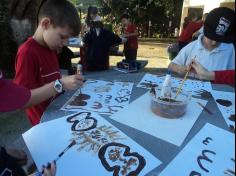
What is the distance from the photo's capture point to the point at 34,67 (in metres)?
1.64

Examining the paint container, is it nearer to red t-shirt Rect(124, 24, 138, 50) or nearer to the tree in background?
red t-shirt Rect(124, 24, 138, 50)

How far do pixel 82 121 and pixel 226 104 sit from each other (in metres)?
0.87

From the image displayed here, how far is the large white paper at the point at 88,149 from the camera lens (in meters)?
1.06

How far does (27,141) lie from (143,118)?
555mm

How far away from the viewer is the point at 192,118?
1481 mm

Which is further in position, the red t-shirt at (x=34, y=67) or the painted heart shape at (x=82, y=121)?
the red t-shirt at (x=34, y=67)

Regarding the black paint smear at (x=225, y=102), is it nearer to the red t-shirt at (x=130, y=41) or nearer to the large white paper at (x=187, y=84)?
the large white paper at (x=187, y=84)

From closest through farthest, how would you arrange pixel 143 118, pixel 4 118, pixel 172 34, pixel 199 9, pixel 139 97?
pixel 143 118
pixel 139 97
pixel 4 118
pixel 199 9
pixel 172 34

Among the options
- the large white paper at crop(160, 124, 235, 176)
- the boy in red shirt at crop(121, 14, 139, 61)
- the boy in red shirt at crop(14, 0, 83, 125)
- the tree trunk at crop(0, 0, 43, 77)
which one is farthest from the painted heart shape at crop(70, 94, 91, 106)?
the boy in red shirt at crop(121, 14, 139, 61)

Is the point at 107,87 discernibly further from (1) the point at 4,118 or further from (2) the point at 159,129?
(1) the point at 4,118

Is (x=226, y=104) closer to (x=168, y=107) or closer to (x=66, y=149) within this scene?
(x=168, y=107)

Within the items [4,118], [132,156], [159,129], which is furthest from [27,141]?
[4,118]

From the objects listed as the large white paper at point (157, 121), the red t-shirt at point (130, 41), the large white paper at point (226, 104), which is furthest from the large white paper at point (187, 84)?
the red t-shirt at point (130, 41)

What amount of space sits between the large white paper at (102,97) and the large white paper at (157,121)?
0.26 ft
